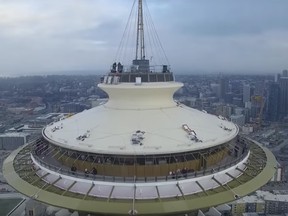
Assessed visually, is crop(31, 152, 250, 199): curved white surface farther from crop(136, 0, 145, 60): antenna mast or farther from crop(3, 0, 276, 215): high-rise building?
crop(136, 0, 145, 60): antenna mast

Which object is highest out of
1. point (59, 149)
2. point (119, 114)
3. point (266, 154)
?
point (119, 114)

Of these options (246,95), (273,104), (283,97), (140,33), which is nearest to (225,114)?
(273,104)

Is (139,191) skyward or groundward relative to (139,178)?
groundward

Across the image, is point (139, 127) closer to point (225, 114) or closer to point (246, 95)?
point (225, 114)

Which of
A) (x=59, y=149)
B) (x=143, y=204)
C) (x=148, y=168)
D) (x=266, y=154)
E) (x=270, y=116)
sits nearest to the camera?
(x=143, y=204)

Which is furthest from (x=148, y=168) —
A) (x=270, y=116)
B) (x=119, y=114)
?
(x=270, y=116)

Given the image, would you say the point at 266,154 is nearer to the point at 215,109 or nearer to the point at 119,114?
the point at 119,114
